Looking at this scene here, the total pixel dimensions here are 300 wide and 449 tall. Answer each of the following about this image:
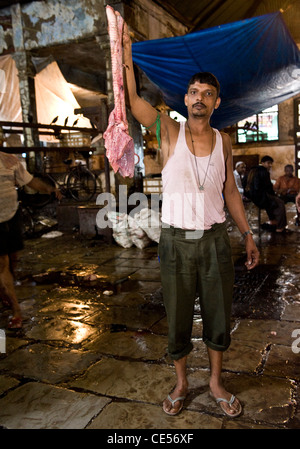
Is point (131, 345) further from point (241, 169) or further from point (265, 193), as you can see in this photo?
point (241, 169)

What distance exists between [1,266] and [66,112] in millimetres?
8833

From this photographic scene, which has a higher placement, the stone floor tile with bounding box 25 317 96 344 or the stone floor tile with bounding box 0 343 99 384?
the stone floor tile with bounding box 25 317 96 344

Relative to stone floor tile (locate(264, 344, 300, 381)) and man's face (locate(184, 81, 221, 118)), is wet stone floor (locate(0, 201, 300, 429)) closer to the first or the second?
stone floor tile (locate(264, 344, 300, 381))

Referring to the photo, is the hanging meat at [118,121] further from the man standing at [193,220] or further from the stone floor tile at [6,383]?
the stone floor tile at [6,383]

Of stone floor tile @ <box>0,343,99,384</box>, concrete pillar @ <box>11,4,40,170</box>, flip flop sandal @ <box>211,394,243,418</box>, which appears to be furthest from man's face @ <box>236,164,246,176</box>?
flip flop sandal @ <box>211,394,243,418</box>

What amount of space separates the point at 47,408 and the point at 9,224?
6.95 ft

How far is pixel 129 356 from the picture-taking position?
3.16 m

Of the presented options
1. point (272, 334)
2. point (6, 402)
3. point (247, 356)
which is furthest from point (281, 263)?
point (6, 402)

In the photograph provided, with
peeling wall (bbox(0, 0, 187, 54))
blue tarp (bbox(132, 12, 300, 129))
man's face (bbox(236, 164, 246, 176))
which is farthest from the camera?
man's face (bbox(236, 164, 246, 176))

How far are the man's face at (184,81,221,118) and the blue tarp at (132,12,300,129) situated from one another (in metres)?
3.47

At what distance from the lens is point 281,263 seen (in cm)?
587

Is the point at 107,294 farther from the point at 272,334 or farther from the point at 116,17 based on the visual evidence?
the point at 116,17

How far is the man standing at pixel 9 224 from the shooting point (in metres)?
3.79

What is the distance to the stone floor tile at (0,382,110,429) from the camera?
7.64ft
